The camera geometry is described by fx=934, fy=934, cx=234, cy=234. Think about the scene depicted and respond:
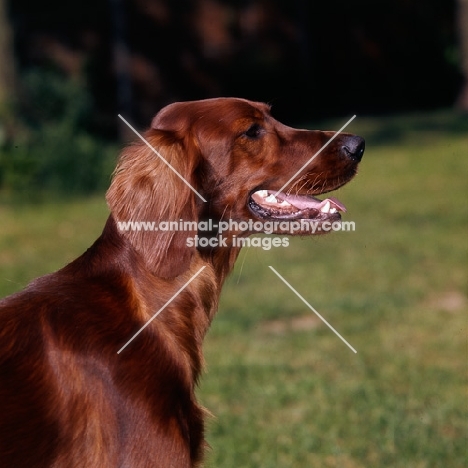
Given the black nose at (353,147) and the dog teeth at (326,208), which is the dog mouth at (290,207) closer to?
the dog teeth at (326,208)

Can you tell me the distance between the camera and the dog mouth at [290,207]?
328 cm

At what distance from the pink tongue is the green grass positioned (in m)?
0.28

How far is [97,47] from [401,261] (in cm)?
1374

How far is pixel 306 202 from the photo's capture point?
3.38 metres

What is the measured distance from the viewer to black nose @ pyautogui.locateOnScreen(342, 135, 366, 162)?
342 centimetres

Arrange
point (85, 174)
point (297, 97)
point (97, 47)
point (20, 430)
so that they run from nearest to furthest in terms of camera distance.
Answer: point (20, 430) → point (85, 174) → point (97, 47) → point (297, 97)

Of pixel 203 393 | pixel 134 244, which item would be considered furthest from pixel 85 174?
pixel 134 244

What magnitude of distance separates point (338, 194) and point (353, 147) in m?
8.23

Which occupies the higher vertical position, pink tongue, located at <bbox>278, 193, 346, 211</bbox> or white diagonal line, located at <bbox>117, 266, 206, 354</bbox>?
A: white diagonal line, located at <bbox>117, 266, 206, 354</bbox>

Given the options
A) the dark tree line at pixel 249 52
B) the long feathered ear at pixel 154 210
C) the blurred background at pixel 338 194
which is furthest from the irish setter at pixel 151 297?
the dark tree line at pixel 249 52

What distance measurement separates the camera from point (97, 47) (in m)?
21.2

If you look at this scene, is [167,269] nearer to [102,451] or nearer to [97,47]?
[102,451]

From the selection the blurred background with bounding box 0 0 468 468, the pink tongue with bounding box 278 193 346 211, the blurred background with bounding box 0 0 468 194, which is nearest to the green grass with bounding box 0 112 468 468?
the blurred background with bounding box 0 0 468 468

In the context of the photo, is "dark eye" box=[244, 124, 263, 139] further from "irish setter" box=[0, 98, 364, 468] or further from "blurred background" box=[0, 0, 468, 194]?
"blurred background" box=[0, 0, 468, 194]
